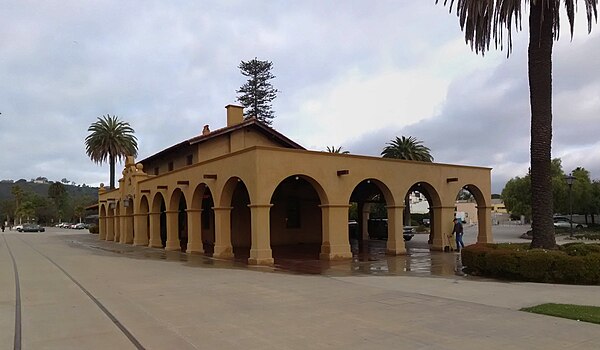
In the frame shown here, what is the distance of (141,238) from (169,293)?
78.8 ft

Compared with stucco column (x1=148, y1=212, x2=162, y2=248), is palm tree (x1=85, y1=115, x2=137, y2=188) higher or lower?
higher

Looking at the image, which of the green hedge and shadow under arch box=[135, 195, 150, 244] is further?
shadow under arch box=[135, 195, 150, 244]

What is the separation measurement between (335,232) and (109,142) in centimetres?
4364

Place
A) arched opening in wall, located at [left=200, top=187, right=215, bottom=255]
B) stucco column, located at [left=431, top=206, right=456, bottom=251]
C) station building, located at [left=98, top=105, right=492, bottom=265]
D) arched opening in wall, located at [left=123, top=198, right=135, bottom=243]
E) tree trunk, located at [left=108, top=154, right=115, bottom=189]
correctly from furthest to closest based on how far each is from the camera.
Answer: tree trunk, located at [left=108, top=154, right=115, bottom=189]
arched opening in wall, located at [left=123, top=198, right=135, bottom=243]
arched opening in wall, located at [left=200, top=187, right=215, bottom=255]
stucco column, located at [left=431, top=206, right=456, bottom=251]
station building, located at [left=98, top=105, right=492, bottom=265]

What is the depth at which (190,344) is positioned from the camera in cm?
721

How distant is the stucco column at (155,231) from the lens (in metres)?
31.9

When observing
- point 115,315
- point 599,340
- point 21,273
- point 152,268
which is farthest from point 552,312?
point 21,273

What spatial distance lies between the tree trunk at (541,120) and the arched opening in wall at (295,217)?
585 inches

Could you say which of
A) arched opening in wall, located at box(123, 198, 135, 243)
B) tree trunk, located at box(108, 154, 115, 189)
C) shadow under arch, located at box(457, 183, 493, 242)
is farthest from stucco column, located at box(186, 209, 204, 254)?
tree trunk, located at box(108, 154, 115, 189)

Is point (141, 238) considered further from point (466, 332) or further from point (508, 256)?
point (466, 332)

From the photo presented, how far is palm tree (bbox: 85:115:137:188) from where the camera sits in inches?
2267

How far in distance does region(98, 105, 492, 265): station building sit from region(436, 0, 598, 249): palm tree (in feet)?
23.9

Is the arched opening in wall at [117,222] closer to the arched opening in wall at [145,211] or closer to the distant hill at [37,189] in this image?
the arched opening in wall at [145,211]

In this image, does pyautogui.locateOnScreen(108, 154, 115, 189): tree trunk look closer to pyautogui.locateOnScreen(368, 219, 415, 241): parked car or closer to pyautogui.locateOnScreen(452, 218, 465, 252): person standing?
pyautogui.locateOnScreen(368, 219, 415, 241): parked car
